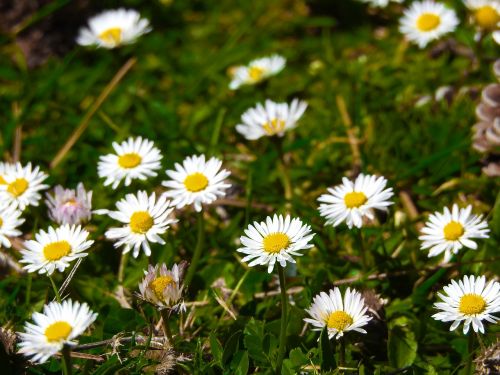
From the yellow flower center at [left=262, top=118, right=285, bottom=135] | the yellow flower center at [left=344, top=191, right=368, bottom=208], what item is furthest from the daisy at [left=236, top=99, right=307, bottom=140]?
the yellow flower center at [left=344, top=191, right=368, bottom=208]

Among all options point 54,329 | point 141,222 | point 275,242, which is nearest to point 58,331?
point 54,329

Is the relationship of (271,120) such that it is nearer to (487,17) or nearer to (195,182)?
(195,182)

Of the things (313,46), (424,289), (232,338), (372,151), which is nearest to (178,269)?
(232,338)

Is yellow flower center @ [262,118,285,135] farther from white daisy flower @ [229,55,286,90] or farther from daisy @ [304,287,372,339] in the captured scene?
daisy @ [304,287,372,339]

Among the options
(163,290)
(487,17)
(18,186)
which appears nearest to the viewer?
(163,290)

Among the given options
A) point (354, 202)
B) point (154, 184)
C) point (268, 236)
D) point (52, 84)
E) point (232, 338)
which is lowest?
point (232, 338)

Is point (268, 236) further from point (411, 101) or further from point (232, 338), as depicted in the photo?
point (411, 101)

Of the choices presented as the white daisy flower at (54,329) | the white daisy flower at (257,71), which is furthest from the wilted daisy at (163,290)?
the white daisy flower at (257,71)
